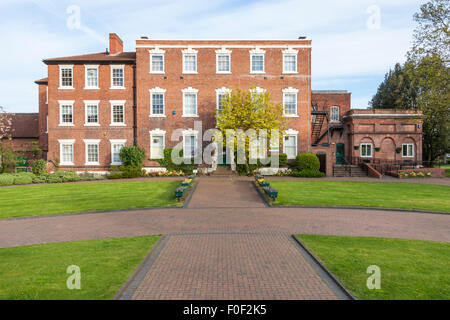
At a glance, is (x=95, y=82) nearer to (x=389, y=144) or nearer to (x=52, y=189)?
(x=52, y=189)

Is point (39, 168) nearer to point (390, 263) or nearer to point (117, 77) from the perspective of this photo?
point (117, 77)

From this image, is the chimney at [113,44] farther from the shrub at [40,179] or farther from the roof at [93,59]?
the shrub at [40,179]

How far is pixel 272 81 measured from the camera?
27.3m

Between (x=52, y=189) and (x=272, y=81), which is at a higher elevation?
(x=272, y=81)

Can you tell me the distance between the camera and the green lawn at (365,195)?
1363cm

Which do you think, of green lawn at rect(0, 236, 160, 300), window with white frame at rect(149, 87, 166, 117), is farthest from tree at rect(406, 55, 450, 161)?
green lawn at rect(0, 236, 160, 300)

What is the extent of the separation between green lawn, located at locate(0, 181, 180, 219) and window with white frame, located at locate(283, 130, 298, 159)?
39.8 ft

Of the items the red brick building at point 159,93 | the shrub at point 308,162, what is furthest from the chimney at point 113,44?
the shrub at point 308,162

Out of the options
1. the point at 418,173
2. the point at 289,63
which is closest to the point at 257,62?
the point at 289,63

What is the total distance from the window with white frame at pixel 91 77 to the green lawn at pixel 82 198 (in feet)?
38.9

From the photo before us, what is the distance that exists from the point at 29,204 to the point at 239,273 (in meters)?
13.0

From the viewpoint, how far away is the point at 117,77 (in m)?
28.0

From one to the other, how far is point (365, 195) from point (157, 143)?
18.6 m
